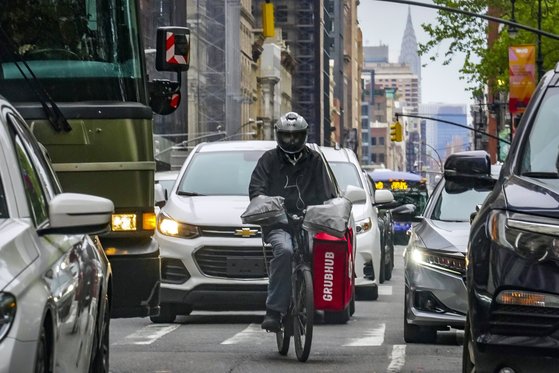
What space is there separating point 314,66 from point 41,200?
168267 millimetres

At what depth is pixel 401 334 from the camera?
1586 cm

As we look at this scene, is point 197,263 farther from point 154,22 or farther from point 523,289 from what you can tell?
point 154,22

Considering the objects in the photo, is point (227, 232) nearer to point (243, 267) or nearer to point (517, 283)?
point (243, 267)

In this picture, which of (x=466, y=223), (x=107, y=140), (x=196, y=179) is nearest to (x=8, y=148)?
(x=107, y=140)

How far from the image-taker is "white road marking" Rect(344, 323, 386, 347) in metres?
14.5

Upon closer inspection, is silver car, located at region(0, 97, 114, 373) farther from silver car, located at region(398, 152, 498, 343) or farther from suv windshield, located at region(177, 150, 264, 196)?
suv windshield, located at region(177, 150, 264, 196)

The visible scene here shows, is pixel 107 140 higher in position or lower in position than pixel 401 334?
higher

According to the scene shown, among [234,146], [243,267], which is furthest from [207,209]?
[234,146]

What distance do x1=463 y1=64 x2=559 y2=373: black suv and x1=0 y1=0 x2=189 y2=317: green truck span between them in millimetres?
4253

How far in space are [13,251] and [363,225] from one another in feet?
48.4

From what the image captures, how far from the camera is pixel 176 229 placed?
55.5 feet

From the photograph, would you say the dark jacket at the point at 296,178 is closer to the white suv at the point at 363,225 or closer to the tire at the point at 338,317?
the tire at the point at 338,317

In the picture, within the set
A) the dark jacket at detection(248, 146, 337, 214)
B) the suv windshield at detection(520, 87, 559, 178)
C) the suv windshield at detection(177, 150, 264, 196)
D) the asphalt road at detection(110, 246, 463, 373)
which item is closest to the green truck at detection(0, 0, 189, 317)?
the asphalt road at detection(110, 246, 463, 373)

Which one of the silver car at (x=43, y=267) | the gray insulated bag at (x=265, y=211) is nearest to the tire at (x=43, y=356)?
the silver car at (x=43, y=267)
